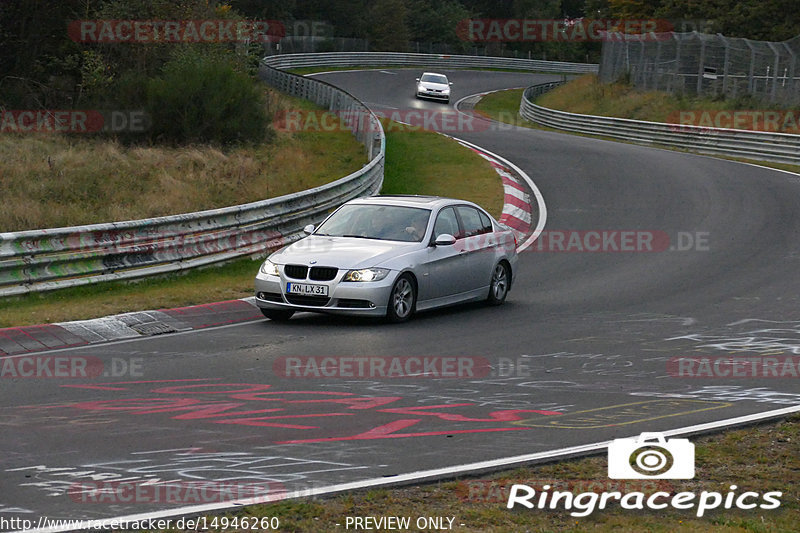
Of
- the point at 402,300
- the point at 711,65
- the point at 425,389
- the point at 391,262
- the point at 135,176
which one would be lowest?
the point at 135,176

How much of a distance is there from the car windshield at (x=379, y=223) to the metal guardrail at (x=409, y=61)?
176ft

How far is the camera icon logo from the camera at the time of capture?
6305 mm

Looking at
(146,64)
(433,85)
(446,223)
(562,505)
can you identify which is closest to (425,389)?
(562,505)

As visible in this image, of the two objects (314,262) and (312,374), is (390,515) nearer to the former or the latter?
(312,374)

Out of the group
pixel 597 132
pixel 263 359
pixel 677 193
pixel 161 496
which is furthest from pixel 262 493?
pixel 597 132

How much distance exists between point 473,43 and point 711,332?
3868 inches

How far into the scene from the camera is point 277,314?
13.2 metres

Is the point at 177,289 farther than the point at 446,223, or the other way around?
the point at 177,289

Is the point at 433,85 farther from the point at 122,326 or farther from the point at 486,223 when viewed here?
the point at 122,326

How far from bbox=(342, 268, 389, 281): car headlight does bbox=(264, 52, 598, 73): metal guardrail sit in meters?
55.4

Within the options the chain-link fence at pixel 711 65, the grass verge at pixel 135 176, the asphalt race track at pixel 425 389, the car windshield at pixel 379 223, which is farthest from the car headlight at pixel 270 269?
the chain-link fence at pixel 711 65

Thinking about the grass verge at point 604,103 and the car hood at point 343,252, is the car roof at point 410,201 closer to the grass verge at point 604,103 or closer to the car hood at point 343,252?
the car hood at point 343,252

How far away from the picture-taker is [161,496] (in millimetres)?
5797

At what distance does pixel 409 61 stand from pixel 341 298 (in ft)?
226
